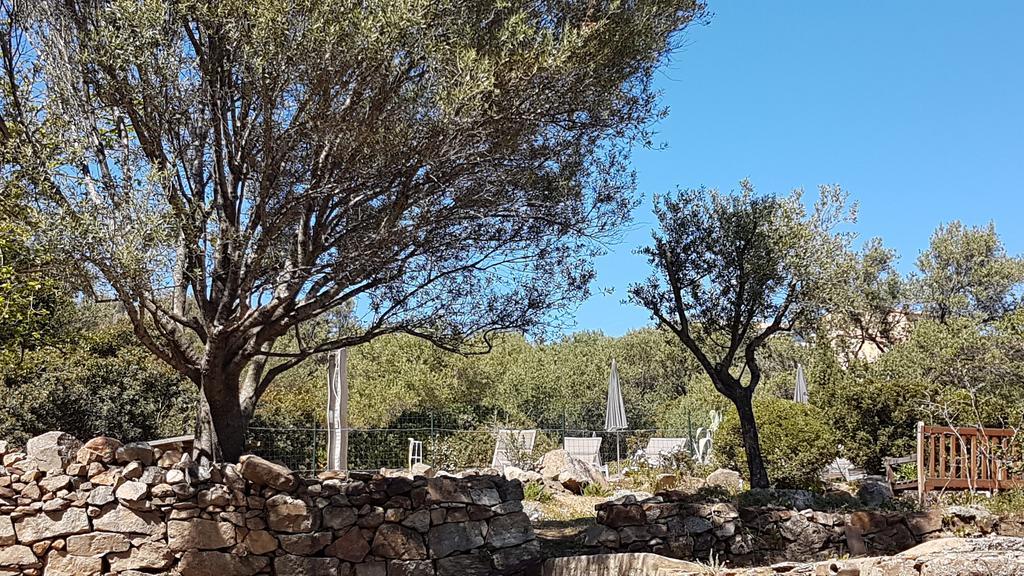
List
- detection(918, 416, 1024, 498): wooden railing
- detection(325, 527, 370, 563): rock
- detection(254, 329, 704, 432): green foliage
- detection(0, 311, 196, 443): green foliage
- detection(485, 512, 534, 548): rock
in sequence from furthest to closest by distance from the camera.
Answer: detection(254, 329, 704, 432): green foliage → detection(0, 311, 196, 443): green foliage → detection(918, 416, 1024, 498): wooden railing → detection(485, 512, 534, 548): rock → detection(325, 527, 370, 563): rock

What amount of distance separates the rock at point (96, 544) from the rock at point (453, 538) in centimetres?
269

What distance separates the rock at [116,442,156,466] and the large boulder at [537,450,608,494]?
7.03 meters

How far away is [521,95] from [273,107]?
211 cm

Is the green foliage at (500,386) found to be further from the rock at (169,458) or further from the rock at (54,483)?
the rock at (54,483)

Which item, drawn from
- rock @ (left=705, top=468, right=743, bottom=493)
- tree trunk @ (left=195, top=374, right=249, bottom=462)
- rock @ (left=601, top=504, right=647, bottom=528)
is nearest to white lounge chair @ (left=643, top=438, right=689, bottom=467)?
rock @ (left=705, top=468, right=743, bottom=493)

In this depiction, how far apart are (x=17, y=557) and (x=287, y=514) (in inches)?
85.1

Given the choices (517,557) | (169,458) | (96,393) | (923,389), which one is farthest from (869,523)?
(96,393)

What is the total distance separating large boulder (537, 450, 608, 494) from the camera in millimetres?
12758

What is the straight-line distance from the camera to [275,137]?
22.7ft

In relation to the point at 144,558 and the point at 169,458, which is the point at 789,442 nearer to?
the point at 169,458

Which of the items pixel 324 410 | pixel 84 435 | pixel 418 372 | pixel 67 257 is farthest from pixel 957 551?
pixel 418 372

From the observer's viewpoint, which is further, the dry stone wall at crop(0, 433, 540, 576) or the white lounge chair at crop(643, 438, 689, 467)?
the white lounge chair at crop(643, 438, 689, 467)

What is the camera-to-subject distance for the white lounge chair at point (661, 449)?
15711 mm

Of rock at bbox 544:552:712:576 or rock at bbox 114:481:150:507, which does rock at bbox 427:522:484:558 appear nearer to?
rock at bbox 544:552:712:576
